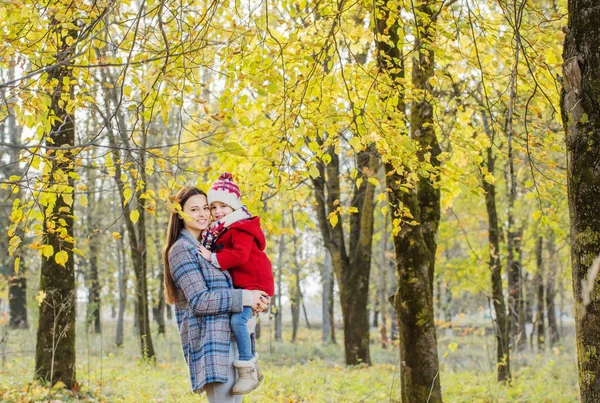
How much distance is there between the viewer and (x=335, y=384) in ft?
28.6

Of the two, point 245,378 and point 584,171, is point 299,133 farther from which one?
point 584,171

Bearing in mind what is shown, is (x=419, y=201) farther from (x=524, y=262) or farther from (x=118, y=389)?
(x=524, y=262)

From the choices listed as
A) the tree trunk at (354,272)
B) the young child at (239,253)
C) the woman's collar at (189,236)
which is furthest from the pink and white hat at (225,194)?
the tree trunk at (354,272)

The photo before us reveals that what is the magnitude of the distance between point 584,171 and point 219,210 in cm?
233

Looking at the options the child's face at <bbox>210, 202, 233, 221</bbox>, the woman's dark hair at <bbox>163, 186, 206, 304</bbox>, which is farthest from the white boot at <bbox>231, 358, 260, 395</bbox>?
the child's face at <bbox>210, 202, 233, 221</bbox>

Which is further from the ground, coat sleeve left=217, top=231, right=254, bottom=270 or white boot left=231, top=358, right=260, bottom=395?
coat sleeve left=217, top=231, right=254, bottom=270

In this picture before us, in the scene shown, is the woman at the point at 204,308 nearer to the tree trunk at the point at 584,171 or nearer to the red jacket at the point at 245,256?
the red jacket at the point at 245,256

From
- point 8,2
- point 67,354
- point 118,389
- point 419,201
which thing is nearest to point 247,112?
point 419,201

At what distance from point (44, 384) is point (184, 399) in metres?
1.75

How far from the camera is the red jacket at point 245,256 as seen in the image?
3.60m

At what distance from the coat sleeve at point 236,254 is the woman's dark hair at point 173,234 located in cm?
34

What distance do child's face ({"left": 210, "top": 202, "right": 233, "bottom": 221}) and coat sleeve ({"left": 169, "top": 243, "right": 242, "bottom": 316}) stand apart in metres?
0.47

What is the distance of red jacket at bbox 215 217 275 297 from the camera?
3596 mm

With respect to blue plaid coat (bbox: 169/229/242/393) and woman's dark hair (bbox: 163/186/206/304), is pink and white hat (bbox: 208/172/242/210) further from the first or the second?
blue plaid coat (bbox: 169/229/242/393)
